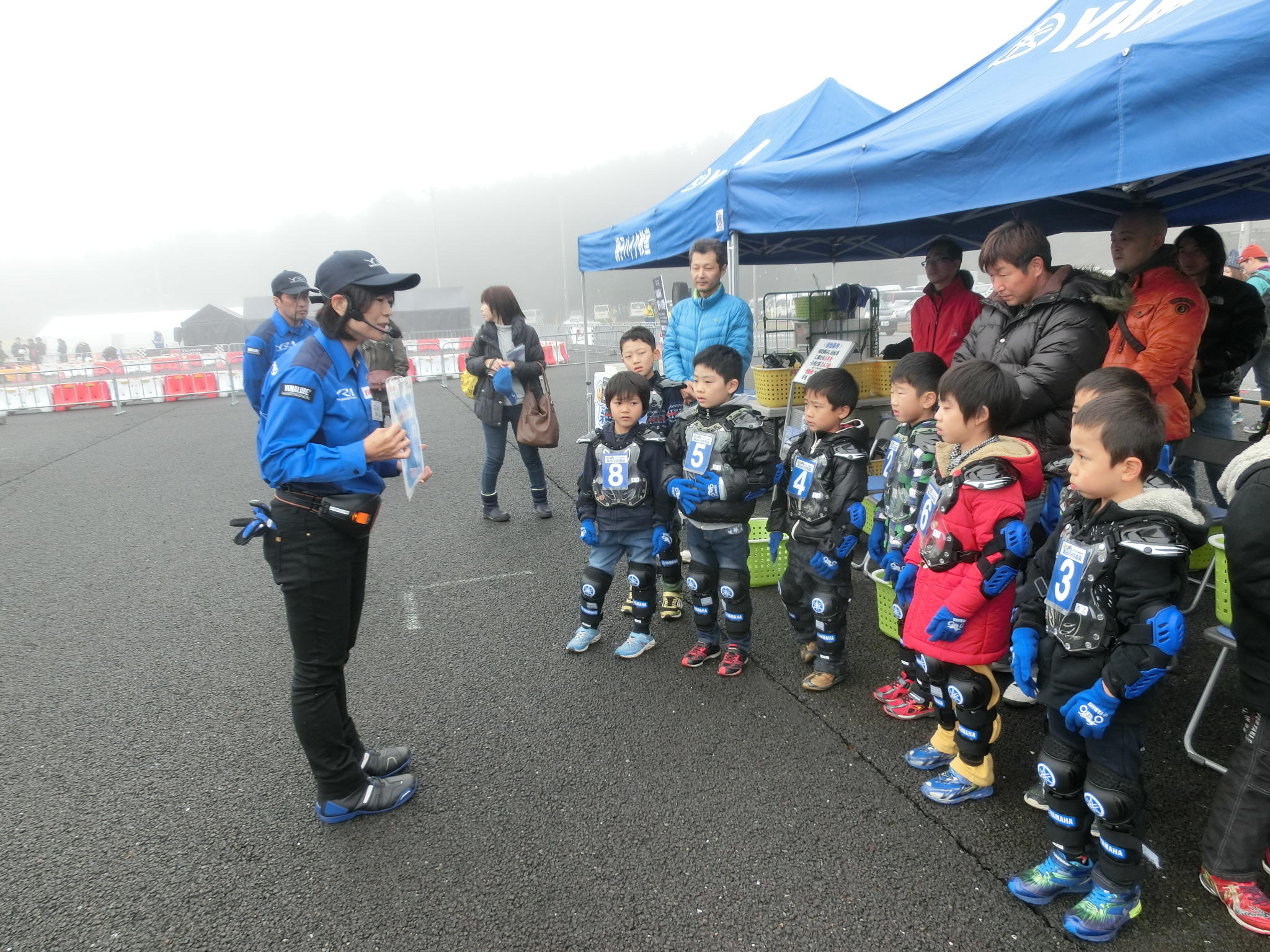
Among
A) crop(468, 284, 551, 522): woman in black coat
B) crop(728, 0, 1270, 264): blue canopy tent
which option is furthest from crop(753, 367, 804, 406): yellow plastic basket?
crop(468, 284, 551, 522): woman in black coat

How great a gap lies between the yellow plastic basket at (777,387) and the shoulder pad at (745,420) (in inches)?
88.3

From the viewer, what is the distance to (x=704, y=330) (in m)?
4.68

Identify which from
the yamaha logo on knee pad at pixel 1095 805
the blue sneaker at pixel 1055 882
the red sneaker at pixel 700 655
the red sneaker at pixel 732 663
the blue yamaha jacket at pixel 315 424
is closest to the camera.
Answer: the yamaha logo on knee pad at pixel 1095 805

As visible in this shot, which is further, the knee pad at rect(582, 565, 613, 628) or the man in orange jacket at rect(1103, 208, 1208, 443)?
the knee pad at rect(582, 565, 613, 628)

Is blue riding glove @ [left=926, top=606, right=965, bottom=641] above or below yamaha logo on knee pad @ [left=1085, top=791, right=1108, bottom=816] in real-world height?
above

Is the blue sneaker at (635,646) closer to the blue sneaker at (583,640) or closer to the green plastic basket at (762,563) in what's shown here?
the blue sneaker at (583,640)

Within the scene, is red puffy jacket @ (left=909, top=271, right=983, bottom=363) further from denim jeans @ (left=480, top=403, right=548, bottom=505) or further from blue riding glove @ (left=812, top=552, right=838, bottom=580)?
denim jeans @ (left=480, top=403, right=548, bottom=505)

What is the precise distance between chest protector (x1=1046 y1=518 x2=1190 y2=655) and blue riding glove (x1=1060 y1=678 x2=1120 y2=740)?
0.12m

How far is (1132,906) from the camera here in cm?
202

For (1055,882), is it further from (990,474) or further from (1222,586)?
(1222,586)

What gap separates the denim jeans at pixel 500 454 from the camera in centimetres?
615

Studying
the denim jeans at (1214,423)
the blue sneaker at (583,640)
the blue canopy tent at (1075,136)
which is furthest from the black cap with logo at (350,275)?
the denim jeans at (1214,423)

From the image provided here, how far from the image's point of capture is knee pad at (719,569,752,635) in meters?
3.50

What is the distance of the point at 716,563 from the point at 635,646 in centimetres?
66
